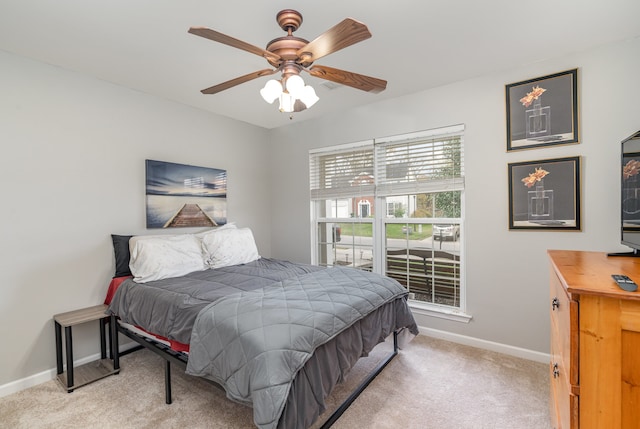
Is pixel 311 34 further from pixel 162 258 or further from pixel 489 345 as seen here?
pixel 489 345

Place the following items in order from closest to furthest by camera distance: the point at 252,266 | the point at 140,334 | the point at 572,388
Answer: the point at 572,388, the point at 140,334, the point at 252,266

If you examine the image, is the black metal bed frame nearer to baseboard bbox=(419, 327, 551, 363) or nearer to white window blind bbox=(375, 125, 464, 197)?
baseboard bbox=(419, 327, 551, 363)

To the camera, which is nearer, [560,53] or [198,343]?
[198,343]

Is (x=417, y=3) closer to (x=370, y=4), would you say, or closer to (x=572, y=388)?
(x=370, y=4)

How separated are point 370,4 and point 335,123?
6.49 feet

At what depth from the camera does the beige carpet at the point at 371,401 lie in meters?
1.89

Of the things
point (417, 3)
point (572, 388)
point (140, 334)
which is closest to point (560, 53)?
point (417, 3)

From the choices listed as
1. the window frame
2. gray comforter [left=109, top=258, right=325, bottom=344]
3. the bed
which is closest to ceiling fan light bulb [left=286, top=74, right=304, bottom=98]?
the bed

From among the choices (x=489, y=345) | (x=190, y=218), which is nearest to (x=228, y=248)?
(x=190, y=218)

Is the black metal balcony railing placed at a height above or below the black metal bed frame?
above

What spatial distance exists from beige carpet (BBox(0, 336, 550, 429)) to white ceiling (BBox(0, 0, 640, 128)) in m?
2.55

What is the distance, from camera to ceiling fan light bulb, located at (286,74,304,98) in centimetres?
163

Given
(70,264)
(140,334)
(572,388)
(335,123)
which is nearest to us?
(572,388)

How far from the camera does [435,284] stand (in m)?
3.18
